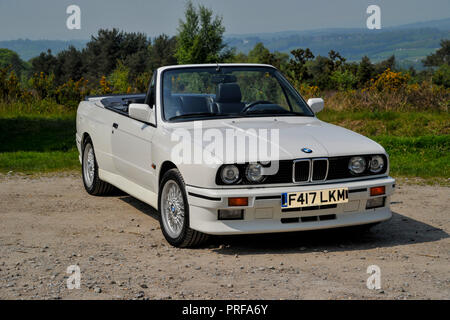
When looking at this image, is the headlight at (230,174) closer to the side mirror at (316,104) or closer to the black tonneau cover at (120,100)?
the side mirror at (316,104)

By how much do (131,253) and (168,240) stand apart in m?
0.48

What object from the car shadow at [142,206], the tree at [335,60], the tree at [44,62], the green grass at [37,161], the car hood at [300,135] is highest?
the tree at [44,62]

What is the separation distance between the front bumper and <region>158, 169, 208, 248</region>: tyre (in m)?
0.15

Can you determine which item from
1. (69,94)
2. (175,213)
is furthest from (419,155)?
(69,94)

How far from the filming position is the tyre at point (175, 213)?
6.20 meters

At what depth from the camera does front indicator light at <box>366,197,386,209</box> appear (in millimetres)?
6352

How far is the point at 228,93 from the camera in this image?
7.45 meters

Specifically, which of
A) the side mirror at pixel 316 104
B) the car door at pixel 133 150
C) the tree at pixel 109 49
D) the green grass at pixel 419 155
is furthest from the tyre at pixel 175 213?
the tree at pixel 109 49

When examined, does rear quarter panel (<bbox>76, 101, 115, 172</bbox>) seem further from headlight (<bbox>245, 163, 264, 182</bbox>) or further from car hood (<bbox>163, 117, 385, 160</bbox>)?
headlight (<bbox>245, 163, 264, 182</bbox>)

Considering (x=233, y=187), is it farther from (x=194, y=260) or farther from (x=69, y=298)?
Result: (x=69, y=298)

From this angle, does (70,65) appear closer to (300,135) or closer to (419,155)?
(419,155)

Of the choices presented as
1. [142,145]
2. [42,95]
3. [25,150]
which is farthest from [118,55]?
[142,145]

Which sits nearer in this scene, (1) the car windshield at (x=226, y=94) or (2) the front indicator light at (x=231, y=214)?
(2) the front indicator light at (x=231, y=214)

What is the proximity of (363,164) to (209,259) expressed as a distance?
1753 mm
